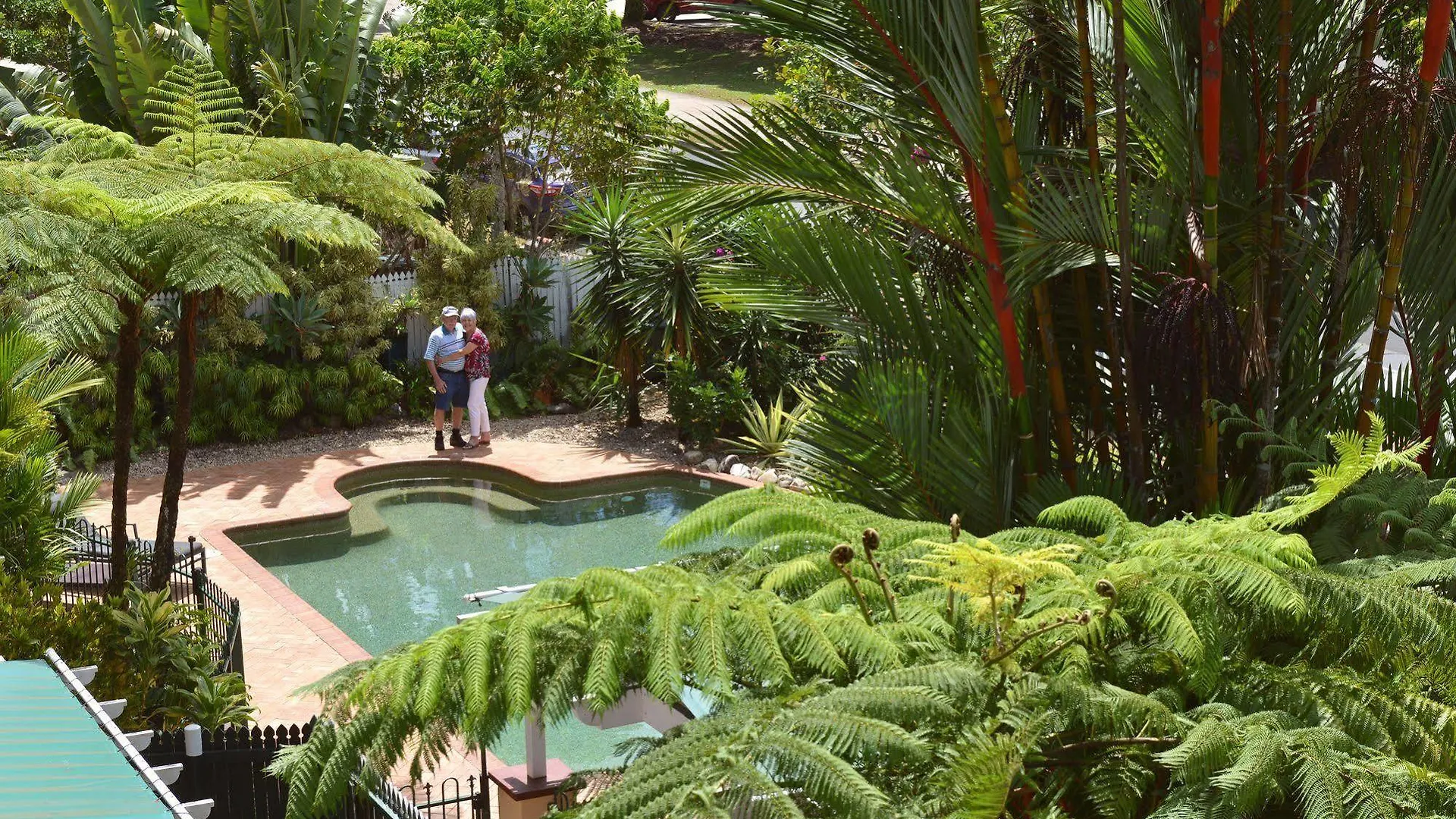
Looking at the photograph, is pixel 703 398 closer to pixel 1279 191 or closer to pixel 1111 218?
pixel 1111 218

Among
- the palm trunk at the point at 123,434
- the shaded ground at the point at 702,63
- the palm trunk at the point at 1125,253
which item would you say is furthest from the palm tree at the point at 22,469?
the shaded ground at the point at 702,63

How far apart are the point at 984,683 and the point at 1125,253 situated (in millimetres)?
2457

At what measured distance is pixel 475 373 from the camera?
15.8m

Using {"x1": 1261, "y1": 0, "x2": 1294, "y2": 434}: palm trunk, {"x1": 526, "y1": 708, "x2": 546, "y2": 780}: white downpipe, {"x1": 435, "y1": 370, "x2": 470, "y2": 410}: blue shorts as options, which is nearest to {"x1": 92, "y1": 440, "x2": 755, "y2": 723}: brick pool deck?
{"x1": 435, "y1": 370, "x2": 470, "y2": 410}: blue shorts

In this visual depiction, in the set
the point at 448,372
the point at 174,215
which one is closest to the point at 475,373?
the point at 448,372

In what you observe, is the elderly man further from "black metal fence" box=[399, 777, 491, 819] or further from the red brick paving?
"black metal fence" box=[399, 777, 491, 819]

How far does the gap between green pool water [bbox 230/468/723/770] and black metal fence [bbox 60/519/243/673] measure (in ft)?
3.55

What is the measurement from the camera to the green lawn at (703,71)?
1335 inches

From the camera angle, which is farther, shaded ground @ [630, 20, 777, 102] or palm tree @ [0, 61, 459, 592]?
shaded ground @ [630, 20, 777, 102]

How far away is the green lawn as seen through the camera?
1335 inches

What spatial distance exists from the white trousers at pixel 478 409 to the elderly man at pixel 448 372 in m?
0.11

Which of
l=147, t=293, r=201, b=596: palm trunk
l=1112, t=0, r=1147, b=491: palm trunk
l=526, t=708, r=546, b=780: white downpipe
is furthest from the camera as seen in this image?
l=147, t=293, r=201, b=596: palm trunk

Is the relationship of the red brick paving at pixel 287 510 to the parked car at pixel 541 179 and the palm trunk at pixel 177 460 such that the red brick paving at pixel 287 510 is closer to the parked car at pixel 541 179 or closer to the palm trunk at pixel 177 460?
the palm trunk at pixel 177 460

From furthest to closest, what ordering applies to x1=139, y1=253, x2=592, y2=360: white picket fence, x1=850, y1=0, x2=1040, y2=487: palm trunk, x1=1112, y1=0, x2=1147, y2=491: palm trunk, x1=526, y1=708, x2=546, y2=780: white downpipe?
x1=139, y1=253, x2=592, y2=360: white picket fence → x1=526, y1=708, x2=546, y2=780: white downpipe → x1=850, y1=0, x2=1040, y2=487: palm trunk → x1=1112, y1=0, x2=1147, y2=491: palm trunk
